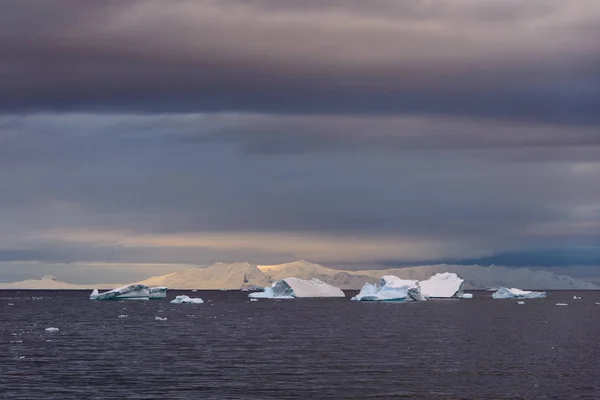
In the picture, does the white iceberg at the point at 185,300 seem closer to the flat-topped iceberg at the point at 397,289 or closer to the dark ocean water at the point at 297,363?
the flat-topped iceberg at the point at 397,289

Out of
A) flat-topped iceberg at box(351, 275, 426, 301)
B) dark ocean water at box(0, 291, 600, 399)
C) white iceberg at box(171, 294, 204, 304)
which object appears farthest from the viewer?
white iceberg at box(171, 294, 204, 304)

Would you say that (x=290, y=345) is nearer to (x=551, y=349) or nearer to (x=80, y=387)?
(x=551, y=349)

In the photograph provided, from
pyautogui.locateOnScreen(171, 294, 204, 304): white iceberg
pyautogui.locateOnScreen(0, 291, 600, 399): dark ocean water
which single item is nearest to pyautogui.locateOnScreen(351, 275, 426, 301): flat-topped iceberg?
pyautogui.locateOnScreen(171, 294, 204, 304): white iceberg

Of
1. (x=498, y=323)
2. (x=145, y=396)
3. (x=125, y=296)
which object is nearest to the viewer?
(x=145, y=396)

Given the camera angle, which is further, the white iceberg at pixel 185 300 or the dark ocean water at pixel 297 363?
the white iceberg at pixel 185 300

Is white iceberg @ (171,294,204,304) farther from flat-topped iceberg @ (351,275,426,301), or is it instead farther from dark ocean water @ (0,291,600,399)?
dark ocean water @ (0,291,600,399)

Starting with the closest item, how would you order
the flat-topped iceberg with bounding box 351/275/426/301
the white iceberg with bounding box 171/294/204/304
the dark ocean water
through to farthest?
1. the dark ocean water
2. the flat-topped iceberg with bounding box 351/275/426/301
3. the white iceberg with bounding box 171/294/204/304

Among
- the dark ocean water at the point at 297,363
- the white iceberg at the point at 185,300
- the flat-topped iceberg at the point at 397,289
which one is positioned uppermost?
the flat-topped iceberg at the point at 397,289

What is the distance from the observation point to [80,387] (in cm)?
4466

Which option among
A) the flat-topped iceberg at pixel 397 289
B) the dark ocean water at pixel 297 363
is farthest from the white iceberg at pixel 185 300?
the dark ocean water at pixel 297 363

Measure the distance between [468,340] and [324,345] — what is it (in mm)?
14240

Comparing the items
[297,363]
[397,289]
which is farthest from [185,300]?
[297,363]

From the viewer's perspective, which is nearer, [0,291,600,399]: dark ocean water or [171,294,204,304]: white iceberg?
[0,291,600,399]: dark ocean water

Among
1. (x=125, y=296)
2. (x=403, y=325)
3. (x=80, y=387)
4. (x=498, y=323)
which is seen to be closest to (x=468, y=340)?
(x=403, y=325)
